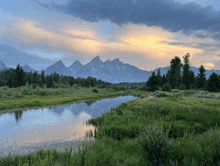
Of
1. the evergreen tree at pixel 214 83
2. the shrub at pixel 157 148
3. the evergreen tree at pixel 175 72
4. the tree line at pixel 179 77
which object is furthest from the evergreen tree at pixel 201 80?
the shrub at pixel 157 148

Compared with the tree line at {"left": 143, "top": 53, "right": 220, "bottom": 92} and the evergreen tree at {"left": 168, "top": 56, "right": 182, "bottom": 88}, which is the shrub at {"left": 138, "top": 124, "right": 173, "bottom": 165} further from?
the evergreen tree at {"left": 168, "top": 56, "right": 182, "bottom": 88}

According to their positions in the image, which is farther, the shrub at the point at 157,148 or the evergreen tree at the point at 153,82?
the evergreen tree at the point at 153,82

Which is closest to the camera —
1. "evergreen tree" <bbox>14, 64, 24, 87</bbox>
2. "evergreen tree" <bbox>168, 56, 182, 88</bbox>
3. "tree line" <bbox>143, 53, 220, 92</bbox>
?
"tree line" <bbox>143, 53, 220, 92</bbox>

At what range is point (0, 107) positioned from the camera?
2270 cm

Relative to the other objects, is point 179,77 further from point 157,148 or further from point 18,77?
point 18,77

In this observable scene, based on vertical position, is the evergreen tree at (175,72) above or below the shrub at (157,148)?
above

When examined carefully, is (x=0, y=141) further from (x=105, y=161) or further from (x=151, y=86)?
(x=151, y=86)

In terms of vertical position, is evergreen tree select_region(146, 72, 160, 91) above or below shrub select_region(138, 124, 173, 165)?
above

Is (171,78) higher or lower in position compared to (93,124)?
higher

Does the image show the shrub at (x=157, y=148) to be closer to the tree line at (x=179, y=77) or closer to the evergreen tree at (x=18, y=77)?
the tree line at (x=179, y=77)

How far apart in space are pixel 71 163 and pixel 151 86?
222ft

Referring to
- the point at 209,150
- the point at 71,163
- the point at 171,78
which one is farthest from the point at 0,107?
the point at 171,78

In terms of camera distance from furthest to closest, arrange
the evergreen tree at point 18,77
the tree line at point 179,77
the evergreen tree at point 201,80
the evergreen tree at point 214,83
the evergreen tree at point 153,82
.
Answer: the evergreen tree at point 18,77 < the evergreen tree at point 153,82 < the tree line at point 179,77 < the evergreen tree at point 201,80 < the evergreen tree at point 214,83

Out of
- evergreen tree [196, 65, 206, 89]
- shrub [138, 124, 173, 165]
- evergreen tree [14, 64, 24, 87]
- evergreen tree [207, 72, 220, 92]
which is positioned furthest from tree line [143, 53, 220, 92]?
evergreen tree [14, 64, 24, 87]
